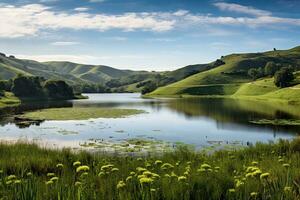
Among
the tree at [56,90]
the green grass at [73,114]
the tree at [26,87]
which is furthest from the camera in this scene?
the tree at [56,90]

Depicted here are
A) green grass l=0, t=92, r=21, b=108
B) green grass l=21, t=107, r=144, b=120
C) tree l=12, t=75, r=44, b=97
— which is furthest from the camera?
tree l=12, t=75, r=44, b=97

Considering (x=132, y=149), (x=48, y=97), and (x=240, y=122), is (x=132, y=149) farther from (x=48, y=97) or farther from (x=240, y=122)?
(x=48, y=97)

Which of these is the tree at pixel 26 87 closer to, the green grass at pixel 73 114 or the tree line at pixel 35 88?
the tree line at pixel 35 88

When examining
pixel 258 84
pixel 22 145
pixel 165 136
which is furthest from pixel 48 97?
pixel 22 145

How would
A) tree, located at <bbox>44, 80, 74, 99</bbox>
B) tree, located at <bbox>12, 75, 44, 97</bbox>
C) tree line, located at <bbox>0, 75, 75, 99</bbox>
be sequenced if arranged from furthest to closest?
tree, located at <bbox>44, 80, 74, 99</bbox> < tree line, located at <bbox>0, 75, 75, 99</bbox> < tree, located at <bbox>12, 75, 44, 97</bbox>

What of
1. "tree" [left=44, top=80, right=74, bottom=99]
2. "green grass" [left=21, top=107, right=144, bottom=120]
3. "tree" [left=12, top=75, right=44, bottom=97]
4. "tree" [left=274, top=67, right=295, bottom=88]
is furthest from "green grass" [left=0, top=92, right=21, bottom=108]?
"tree" [left=274, top=67, right=295, bottom=88]

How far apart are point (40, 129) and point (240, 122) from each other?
3475cm

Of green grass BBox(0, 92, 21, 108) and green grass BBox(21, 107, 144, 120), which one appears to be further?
green grass BBox(0, 92, 21, 108)

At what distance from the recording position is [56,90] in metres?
183

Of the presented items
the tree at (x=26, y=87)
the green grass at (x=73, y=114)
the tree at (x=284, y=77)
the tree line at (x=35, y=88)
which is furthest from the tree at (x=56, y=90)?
the tree at (x=284, y=77)

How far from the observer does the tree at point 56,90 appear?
18138 centimetres

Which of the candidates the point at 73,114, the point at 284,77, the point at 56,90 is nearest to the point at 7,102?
the point at 56,90

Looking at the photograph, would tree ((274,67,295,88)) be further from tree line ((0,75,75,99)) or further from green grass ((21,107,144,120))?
tree line ((0,75,75,99))

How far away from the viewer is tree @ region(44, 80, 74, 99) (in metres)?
181
